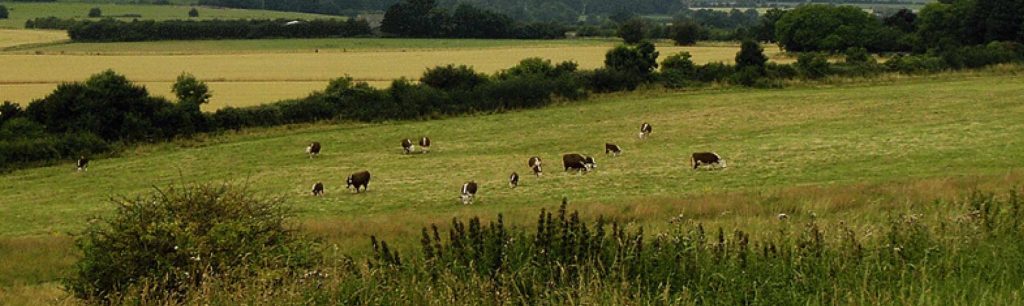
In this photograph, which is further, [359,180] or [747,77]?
[747,77]

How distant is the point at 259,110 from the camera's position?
4738 cm

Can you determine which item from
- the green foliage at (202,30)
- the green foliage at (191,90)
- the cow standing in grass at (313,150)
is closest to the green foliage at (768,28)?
the green foliage at (202,30)

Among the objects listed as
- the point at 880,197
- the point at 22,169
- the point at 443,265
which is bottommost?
the point at 22,169

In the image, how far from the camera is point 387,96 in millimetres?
50344

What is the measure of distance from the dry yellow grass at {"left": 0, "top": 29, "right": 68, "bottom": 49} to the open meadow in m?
62.4

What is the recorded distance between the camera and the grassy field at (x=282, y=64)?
200 ft

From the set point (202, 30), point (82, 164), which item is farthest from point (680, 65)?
point (202, 30)

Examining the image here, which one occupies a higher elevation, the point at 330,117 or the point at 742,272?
the point at 742,272

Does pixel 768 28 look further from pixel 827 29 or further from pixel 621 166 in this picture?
pixel 621 166

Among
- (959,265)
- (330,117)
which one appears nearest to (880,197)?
(959,265)

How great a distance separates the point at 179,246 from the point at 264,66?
6834cm

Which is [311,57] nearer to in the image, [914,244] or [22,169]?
[22,169]

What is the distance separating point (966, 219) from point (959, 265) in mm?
1364

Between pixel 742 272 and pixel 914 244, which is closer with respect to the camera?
pixel 742 272
